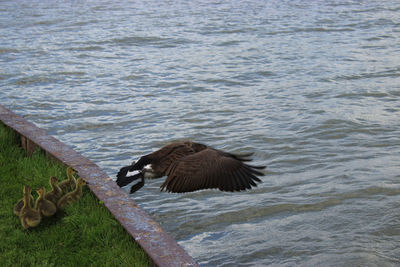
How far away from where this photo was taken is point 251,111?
10.3 meters

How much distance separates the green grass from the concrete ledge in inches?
5.4

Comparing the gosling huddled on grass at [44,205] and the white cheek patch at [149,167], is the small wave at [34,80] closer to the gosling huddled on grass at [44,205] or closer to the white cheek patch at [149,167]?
the white cheek patch at [149,167]

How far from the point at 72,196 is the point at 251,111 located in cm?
511

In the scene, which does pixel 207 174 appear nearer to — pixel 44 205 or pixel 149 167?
pixel 149 167

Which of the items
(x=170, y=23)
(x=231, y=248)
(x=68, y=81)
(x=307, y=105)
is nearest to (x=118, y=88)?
(x=68, y=81)

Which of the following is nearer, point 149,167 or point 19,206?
point 19,206

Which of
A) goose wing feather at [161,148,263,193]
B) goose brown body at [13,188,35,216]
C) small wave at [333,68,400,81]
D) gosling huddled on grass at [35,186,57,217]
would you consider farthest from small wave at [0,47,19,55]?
goose wing feather at [161,148,263,193]

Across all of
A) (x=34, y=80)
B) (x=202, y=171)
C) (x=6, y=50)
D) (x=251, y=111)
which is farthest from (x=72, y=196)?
(x=6, y=50)

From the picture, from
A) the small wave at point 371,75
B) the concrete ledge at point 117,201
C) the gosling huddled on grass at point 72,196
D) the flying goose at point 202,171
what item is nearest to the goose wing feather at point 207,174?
Answer: the flying goose at point 202,171

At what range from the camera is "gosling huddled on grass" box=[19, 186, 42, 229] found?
533 centimetres

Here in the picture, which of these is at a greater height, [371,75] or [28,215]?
[28,215]

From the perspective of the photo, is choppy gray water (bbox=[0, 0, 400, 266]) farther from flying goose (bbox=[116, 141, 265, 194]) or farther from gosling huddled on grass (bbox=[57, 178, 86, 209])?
gosling huddled on grass (bbox=[57, 178, 86, 209])

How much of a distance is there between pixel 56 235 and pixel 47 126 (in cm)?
462

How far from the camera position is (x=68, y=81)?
13125 mm
